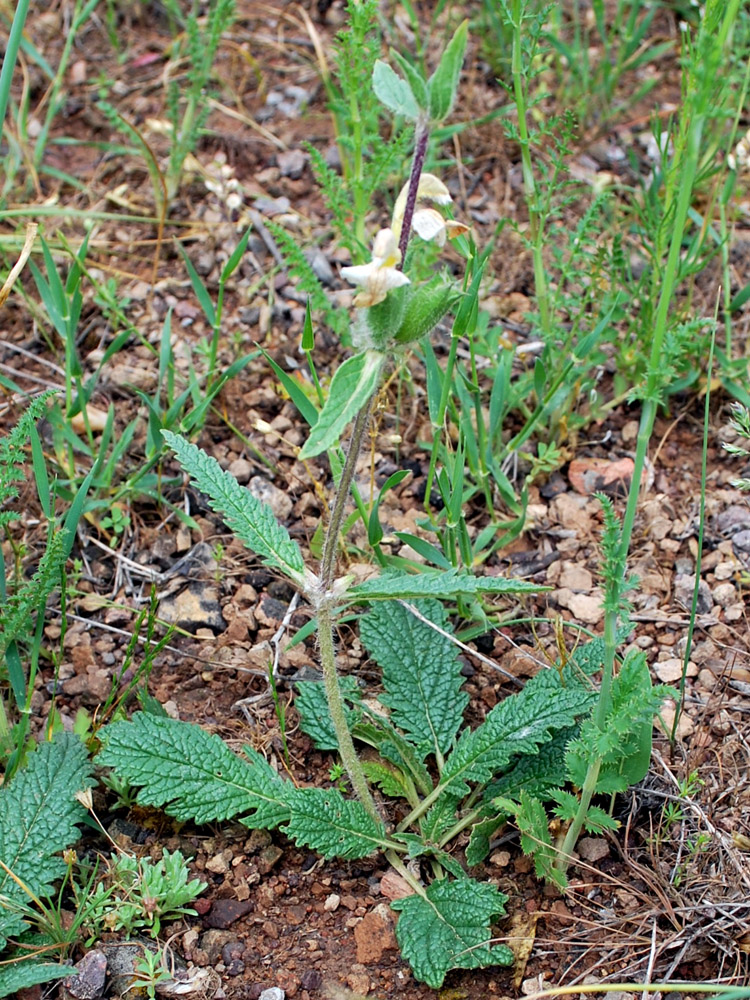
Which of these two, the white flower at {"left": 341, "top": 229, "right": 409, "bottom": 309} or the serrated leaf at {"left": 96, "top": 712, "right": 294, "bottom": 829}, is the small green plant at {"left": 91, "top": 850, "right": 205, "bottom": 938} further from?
the white flower at {"left": 341, "top": 229, "right": 409, "bottom": 309}

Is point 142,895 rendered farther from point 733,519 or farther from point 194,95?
point 194,95

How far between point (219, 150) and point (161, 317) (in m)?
0.79

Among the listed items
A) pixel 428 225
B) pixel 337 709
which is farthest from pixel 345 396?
pixel 337 709

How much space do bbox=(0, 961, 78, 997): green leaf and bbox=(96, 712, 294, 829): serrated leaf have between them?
12.5 inches

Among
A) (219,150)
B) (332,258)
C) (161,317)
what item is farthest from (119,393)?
(219,150)

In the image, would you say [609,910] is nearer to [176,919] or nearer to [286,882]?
[286,882]

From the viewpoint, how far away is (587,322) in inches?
108

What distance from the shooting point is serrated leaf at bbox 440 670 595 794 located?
6.46 feet

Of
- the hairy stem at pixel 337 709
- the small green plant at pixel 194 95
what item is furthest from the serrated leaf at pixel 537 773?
the small green plant at pixel 194 95

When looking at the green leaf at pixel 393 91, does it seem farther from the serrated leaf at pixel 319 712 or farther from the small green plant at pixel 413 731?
the serrated leaf at pixel 319 712

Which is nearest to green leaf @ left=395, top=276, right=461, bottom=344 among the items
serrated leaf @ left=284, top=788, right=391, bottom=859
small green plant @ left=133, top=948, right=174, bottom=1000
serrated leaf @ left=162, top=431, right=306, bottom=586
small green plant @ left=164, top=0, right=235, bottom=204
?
serrated leaf @ left=162, top=431, right=306, bottom=586

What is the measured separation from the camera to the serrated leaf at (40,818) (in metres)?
1.87

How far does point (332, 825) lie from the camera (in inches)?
75.6

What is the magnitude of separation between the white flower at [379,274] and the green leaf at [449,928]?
1.12 m
